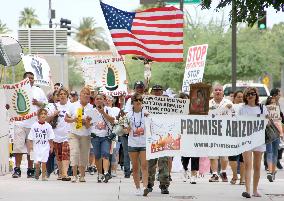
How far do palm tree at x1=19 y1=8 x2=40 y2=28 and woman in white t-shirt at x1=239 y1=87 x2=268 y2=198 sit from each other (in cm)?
11508

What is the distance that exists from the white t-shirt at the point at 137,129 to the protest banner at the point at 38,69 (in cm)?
695

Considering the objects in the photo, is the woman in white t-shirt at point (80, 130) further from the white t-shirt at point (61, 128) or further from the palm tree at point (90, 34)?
the palm tree at point (90, 34)

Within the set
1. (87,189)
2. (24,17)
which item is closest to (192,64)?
(87,189)

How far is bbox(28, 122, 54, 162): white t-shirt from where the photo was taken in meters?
17.7

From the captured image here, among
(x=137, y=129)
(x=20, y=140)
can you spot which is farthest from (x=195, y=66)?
(x=137, y=129)

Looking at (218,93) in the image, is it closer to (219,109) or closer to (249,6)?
(219,109)

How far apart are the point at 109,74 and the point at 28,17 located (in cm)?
10929

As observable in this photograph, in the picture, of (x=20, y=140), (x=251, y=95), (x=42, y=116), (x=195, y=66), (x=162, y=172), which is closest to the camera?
(x=251, y=95)

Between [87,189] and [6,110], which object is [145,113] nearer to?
[87,189]

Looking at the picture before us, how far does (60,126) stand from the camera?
1834 centimetres

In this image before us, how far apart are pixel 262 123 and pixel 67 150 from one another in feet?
15.2

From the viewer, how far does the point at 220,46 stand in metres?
53.3

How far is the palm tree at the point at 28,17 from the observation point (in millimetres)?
129750

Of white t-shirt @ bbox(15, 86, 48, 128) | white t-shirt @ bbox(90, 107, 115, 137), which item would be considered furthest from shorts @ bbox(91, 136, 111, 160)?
white t-shirt @ bbox(15, 86, 48, 128)
